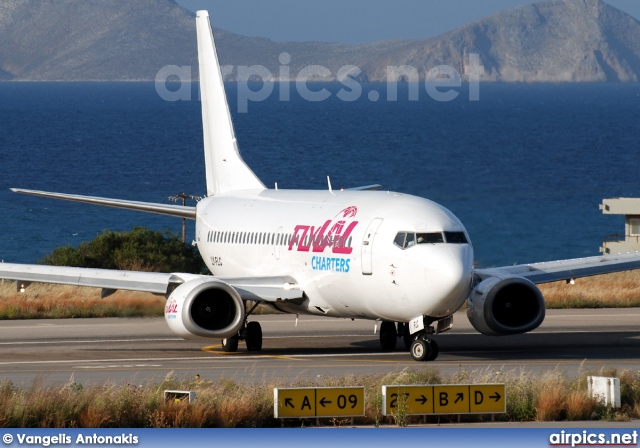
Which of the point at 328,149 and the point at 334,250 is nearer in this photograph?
the point at 334,250

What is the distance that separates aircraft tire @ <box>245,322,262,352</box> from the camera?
111ft

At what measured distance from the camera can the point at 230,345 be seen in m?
34.1

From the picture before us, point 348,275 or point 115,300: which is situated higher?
point 348,275

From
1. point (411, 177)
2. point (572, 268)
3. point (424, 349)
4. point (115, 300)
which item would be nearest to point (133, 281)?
point (424, 349)

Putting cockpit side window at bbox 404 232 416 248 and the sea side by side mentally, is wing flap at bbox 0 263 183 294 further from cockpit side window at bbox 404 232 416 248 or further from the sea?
the sea

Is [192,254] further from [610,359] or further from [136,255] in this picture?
[610,359]

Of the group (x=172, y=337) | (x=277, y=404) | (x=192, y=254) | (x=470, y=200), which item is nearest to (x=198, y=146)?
(x=470, y=200)

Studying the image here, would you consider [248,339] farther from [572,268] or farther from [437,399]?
[437,399]

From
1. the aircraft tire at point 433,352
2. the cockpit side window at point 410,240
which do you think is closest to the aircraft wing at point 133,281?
the aircraft tire at point 433,352

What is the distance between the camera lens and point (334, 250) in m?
31.9

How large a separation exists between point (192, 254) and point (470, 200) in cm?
4157

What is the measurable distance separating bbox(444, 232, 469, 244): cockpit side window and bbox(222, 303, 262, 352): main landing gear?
6.55 m

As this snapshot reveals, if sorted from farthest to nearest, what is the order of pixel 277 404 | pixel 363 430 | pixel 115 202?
1. pixel 115 202
2. pixel 277 404
3. pixel 363 430

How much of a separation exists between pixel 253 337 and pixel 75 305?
14.3 m
